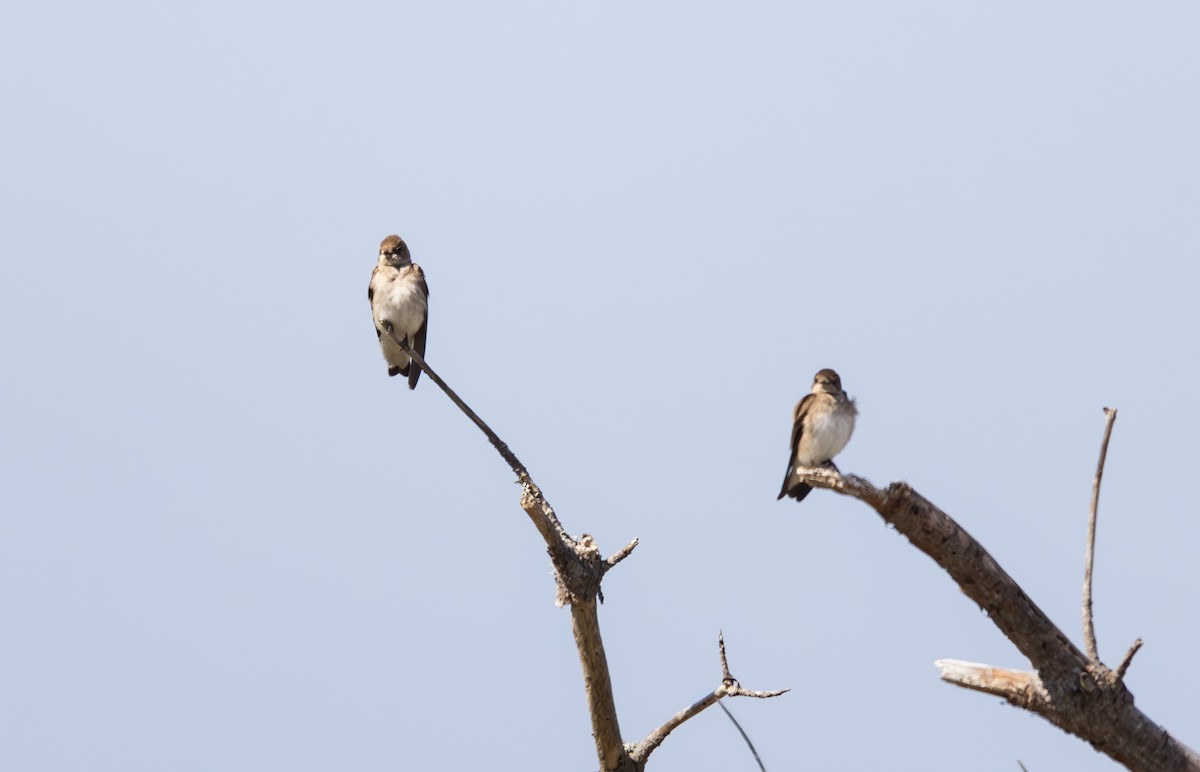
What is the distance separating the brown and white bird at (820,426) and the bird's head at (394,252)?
451 cm

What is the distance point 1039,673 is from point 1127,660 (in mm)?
412

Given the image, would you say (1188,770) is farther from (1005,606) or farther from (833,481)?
(833,481)

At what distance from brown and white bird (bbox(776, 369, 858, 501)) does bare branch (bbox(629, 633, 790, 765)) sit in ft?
7.01

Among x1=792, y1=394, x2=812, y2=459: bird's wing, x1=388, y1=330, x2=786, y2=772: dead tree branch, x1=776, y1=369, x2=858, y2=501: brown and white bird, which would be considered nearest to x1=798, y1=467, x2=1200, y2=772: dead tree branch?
x1=388, y1=330, x2=786, y2=772: dead tree branch

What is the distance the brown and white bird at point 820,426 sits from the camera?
32.6 ft

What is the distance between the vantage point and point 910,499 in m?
6.24

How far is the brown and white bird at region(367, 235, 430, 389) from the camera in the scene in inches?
492

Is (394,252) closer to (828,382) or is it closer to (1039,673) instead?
(828,382)

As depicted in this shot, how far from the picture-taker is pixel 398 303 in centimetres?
1248

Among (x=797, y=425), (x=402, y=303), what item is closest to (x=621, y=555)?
(x=797, y=425)

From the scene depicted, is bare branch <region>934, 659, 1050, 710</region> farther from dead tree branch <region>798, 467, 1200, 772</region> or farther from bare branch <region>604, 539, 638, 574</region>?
bare branch <region>604, 539, 638, 574</region>

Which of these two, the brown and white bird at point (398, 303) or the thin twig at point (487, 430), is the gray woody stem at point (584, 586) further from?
the brown and white bird at point (398, 303)

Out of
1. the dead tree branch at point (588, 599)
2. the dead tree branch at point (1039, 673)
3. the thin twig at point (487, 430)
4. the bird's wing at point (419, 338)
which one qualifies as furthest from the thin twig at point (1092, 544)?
the bird's wing at point (419, 338)

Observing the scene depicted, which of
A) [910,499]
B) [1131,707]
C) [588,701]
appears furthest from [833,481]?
[588,701]
